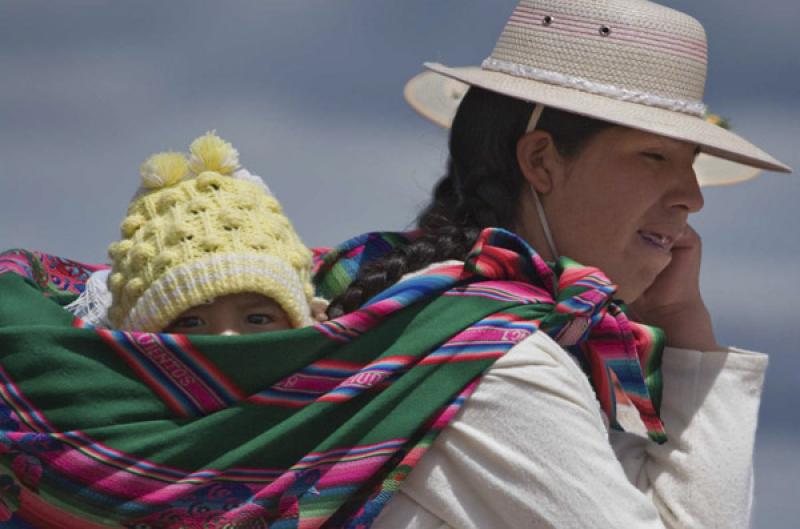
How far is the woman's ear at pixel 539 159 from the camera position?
A: 360 centimetres

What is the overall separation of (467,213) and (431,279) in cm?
46

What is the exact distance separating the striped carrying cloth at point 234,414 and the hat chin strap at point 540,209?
0.54 m

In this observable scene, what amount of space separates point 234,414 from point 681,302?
4.75 ft

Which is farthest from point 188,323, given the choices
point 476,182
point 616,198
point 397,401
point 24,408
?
point 616,198

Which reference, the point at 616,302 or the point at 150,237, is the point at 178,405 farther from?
the point at 616,302

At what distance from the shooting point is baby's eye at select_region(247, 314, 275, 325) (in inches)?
132

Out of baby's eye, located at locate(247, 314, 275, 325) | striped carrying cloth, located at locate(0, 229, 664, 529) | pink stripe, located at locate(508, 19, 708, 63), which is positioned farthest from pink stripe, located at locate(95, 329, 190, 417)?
pink stripe, located at locate(508, 19, 708, 63)

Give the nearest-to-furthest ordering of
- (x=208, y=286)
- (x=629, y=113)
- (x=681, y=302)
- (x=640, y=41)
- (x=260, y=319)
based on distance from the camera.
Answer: (x=208, y=286), (x=260, y=319), (x=629, y=113), (x=640, y=41), (x=681, y=302)

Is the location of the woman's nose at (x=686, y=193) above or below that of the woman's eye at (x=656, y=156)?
below

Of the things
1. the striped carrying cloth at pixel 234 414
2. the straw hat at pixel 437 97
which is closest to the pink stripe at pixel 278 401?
the striped carrying cloth at pixel 234 414

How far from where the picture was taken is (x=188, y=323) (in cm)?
332

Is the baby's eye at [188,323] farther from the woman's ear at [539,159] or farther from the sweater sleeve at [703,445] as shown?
the sweater sleeve at [703,445]

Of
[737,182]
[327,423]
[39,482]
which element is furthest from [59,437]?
[737,182]

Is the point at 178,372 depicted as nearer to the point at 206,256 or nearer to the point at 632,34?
the point at 206,256
